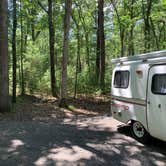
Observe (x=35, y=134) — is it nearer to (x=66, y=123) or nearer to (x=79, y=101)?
(x=66, y=123)

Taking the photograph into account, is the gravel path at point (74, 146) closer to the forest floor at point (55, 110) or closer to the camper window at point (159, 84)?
the forest floor at point (55, 110)

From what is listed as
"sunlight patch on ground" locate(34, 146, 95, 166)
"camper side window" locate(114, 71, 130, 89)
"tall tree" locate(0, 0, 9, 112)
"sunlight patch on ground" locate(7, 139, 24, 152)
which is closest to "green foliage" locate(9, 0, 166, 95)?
Result: "tall tree" locate(0, 0, 9, 112)

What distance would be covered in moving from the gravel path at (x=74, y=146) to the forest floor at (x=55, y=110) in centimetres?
124

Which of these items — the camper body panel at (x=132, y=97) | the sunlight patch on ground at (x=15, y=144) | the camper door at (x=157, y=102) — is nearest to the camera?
the camper door at (x=157, y=102)

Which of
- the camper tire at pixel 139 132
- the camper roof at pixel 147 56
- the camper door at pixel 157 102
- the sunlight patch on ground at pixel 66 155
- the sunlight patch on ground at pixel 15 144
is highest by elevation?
the camper roof at pixel 147 56

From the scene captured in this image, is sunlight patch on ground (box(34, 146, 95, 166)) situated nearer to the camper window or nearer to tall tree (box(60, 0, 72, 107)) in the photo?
the camper window

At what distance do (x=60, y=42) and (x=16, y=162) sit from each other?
18518 mm

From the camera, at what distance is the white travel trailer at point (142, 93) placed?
5.17 m

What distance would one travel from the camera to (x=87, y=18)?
23500 mm

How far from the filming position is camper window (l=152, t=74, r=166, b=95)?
16.8ft

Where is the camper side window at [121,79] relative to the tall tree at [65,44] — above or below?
below

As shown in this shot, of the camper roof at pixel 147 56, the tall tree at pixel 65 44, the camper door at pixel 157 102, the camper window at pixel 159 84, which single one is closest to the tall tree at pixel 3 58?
the tall tree at pixel 65 44

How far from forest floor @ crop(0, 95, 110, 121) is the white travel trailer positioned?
308cm

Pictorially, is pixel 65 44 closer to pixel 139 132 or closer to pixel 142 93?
pixel 142 93
